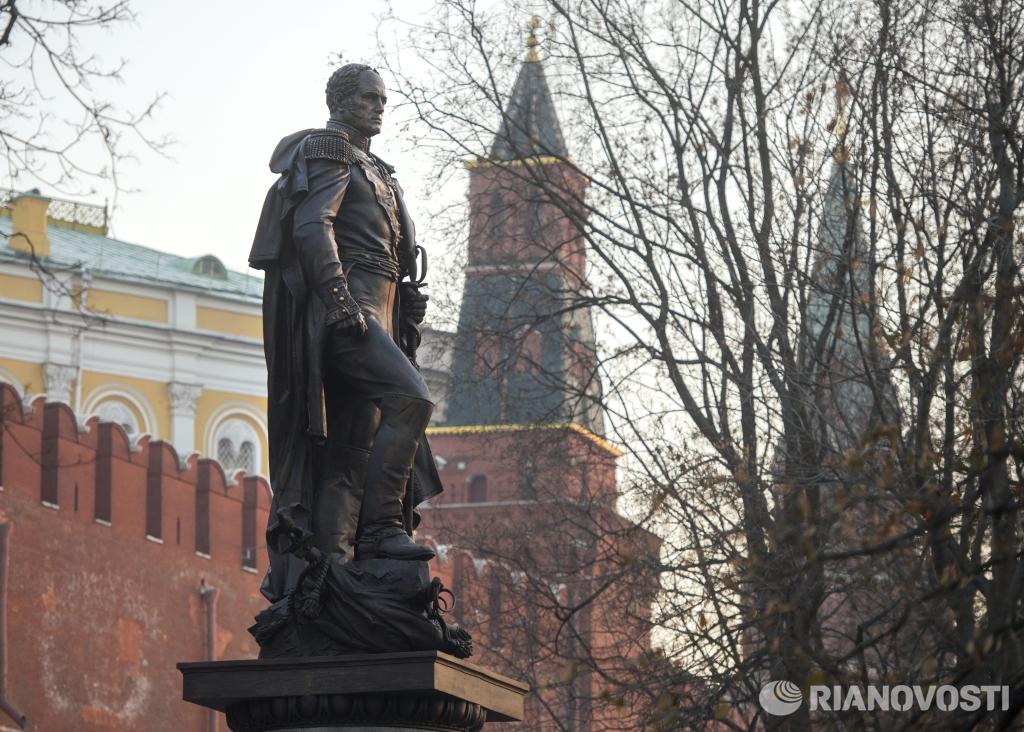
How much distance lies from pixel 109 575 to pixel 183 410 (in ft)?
66.0

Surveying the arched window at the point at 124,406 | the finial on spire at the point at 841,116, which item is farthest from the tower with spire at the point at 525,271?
the arched window at the point at 124,406

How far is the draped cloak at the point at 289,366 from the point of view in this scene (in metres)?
8.11

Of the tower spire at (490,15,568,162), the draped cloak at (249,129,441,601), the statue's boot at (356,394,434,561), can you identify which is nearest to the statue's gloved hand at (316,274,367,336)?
the draped cloak at (249,129,441,601)

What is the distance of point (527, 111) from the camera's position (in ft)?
69.4

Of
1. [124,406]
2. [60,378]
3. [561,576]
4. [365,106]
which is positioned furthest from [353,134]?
[124,406]

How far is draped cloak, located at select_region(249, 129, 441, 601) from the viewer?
319 inches

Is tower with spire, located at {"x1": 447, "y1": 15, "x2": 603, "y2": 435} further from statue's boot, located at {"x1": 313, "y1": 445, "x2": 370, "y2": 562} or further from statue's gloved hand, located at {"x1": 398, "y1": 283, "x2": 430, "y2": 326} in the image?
statue's boot, located at {"x1": 313, "y1": 445, "x2": 370, "y2": 562}

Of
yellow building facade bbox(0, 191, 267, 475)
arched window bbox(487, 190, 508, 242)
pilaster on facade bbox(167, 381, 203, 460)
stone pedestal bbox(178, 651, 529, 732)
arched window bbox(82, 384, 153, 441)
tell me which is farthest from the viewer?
pilaster on facade bbox(167, 381, 203, 460)

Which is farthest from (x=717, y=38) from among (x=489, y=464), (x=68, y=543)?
(x=489, y=464)

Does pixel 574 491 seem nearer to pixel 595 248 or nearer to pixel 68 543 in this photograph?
pixel 595 248

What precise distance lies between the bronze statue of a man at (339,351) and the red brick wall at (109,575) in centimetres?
1625

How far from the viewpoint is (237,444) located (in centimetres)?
4756

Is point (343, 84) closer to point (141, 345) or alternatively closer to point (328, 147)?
point (328, 147)

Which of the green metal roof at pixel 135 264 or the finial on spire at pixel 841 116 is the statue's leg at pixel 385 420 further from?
the green metal roof at pixel 135 264
